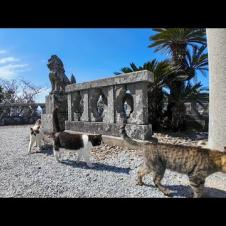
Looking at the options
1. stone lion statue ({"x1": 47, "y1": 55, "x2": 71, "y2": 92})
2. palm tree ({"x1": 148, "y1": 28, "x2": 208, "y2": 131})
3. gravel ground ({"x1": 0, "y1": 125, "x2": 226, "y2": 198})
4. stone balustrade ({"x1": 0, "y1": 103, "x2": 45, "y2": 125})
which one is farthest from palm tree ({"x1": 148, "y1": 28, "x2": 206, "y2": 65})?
stone balustrade ({"x1": 0, "y1": 103, "x2": 45, "y2": 125})

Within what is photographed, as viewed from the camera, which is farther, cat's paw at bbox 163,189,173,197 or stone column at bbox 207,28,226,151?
stone column at bbox 207,28,226,151

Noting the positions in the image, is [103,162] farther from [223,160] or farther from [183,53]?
[183,53]

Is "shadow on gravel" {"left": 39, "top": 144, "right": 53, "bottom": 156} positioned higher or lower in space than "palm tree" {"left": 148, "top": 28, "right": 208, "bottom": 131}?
lower

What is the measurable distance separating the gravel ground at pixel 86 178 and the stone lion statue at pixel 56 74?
15.4ft

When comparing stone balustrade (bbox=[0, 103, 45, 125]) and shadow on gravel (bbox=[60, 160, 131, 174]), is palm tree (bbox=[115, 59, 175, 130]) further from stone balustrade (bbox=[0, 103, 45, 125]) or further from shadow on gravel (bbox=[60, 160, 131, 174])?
stone balustrade (bbox=[0, 103, 45, 125])

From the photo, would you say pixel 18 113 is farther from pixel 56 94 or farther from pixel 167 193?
pixel 167 193

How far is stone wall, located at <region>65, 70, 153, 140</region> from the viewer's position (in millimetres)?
6727

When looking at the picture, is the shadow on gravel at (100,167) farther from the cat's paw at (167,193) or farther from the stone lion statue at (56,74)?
the stone lion statue at (56,74)

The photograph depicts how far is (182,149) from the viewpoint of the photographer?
3.87m

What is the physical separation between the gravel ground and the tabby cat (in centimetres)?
35

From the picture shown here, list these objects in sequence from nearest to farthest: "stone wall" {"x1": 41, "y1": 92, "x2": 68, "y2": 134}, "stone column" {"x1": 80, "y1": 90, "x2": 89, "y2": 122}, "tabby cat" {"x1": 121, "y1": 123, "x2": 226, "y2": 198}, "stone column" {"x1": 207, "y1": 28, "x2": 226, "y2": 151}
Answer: "tabby cat" {"x1": 121, "y1": 123, "x2": 226, "y2": 198} → "stone column" {"x1": 207, "y1": 28, "x2": 226, "y2": 151} → "stone column" {"x1": 80, "y1": 90, "x2": 89, "y2": 122} → "stone wall" {"x1": 41, "y1": 92, "x2": 68, "y2": 134}

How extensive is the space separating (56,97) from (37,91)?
16856 mm
